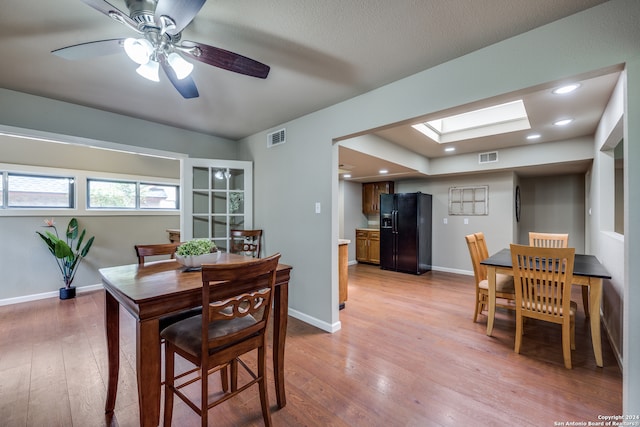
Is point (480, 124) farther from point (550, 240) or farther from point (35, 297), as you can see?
point (35, 297)

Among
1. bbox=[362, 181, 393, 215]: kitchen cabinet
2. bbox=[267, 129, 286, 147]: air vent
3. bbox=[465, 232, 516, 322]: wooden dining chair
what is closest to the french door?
bbox=[267, 129, 286, 147]: air vent

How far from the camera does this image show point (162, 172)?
16.9 feet

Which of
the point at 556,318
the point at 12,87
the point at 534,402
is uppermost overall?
the point at 12,87

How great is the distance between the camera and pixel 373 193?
6.57 m

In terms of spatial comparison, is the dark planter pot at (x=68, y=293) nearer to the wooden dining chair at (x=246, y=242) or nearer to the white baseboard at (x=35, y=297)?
the white baseboard at (x=35, y=297)

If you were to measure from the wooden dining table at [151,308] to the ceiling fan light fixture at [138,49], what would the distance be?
1186mm

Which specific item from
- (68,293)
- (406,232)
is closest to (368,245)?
(406,232)

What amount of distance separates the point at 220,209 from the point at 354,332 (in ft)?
7.81

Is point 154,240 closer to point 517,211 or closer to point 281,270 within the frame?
point 281,270

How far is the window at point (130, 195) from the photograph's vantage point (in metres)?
4.45

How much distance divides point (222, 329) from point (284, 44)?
180 cm

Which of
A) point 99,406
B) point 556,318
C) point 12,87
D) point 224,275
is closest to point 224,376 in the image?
point 99,406

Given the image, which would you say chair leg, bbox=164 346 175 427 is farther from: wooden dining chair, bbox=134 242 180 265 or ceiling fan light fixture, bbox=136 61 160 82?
ceiling fan light fixture, bbox=136 61 160 82

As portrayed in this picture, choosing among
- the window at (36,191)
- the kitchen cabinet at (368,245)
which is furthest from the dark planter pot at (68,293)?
the kitchen cabinet at (368,245)
